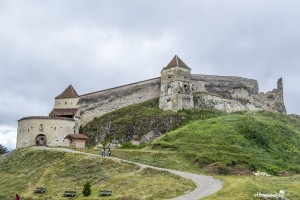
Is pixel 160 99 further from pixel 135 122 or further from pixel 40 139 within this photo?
pixel 40 139

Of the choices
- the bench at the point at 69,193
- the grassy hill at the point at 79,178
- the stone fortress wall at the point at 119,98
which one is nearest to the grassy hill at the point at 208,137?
the stone fortress wall at the point at 119,98

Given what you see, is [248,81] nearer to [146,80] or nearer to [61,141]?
[146,80]

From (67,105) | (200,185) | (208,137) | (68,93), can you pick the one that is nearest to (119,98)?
(67,105)

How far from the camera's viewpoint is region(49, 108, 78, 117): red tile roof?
216ft

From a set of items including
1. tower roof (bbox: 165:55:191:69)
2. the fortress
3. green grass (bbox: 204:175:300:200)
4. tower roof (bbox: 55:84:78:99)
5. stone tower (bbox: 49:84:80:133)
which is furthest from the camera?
tower roof (bbox: 55:84:78:99)

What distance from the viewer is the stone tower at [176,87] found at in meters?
62.9

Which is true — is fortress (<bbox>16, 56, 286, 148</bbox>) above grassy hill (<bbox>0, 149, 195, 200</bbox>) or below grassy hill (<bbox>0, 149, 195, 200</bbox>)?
above

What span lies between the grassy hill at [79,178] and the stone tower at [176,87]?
20117 mm

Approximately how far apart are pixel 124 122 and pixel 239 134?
17083 mm

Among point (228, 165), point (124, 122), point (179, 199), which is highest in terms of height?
point (124, 122)

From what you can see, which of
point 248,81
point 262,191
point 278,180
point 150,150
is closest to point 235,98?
point 248,81

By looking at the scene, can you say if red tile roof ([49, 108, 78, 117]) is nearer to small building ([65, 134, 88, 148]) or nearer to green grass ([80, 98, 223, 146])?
green grass ([80, 98, 223, 146])

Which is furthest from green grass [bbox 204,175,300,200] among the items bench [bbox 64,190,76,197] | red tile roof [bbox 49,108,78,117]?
red tile roof [bbox 49,108,78,117]

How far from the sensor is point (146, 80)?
→ 68.2 meters
